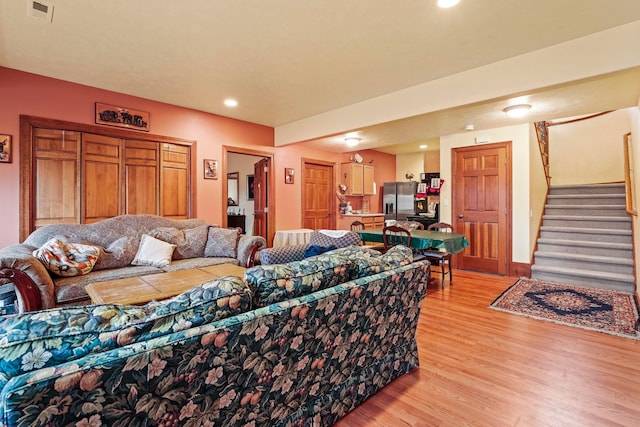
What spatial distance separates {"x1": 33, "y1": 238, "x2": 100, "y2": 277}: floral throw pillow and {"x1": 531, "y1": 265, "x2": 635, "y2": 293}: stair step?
19.1 ft

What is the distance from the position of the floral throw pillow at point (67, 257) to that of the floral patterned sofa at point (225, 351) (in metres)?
2.47

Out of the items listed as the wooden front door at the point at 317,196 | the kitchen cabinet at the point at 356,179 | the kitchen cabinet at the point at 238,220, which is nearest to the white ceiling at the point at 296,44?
the wooden front door at the point at 317,196

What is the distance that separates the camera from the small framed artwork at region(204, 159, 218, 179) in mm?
4762

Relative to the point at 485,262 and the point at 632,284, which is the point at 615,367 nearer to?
the point at 632,284

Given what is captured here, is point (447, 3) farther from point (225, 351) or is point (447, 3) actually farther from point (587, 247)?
point (587, 247)

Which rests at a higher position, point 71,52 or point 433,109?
point 71,52

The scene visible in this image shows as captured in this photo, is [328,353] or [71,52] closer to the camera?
[328,353]

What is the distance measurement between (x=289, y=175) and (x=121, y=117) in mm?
2785

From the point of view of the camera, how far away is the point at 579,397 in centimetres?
193

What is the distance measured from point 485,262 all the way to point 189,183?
4.91m

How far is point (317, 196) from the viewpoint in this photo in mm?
6570

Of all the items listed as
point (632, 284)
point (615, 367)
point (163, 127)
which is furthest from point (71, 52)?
point (632, 284)

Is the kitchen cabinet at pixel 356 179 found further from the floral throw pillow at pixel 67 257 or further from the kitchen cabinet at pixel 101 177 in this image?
the floral throw pillow at pixel 67 257

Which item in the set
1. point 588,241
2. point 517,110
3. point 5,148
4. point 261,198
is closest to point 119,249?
point 5,148
